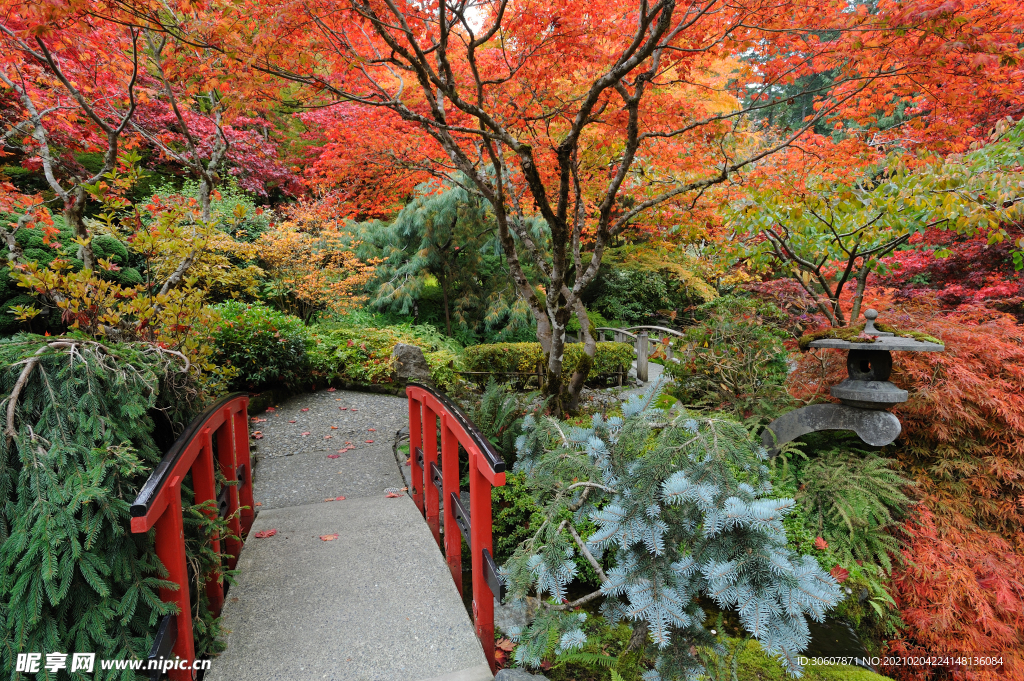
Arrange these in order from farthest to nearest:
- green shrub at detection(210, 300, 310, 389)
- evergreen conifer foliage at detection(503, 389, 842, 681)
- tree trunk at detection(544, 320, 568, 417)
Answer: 1. green shrub at detection(210, 300, 310, 389)
2. tree trunk at detection(544, 320, 568, 417)
3. evergreen conifer foliage at detection(503, 389, 842, 681)

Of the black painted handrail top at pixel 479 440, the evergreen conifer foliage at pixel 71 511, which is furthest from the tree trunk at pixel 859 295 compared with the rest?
the evergreen conifer foliage at pixel 71 511

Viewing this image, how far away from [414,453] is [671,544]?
268 cm

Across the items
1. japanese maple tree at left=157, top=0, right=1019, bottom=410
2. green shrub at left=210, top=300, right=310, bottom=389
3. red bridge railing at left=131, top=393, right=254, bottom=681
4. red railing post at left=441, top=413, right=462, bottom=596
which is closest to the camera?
red bridge railing at left=131, top=393, right=254, bottom=681

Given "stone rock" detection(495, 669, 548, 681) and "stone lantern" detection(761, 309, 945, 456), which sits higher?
"stone lantern" detection(761, 309, 945, 456)

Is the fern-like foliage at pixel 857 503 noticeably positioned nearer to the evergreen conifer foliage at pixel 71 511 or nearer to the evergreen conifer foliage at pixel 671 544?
the evergreen conifer foliage at pixel 671 544

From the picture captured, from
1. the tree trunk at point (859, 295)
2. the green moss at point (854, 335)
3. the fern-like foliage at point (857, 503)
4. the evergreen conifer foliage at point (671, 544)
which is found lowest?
the fern-like foliage at point (857, 503)

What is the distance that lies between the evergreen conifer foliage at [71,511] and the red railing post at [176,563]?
0.05 meters

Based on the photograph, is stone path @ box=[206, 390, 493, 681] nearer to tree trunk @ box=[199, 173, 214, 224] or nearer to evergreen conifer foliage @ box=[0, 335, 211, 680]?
evergreen conifer foliage @ box=[0, 335, 211, 680]

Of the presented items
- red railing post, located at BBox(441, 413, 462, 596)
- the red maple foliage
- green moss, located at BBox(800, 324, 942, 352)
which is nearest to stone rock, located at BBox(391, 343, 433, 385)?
red railing post, located at BBox(441, 413, 462, 596)

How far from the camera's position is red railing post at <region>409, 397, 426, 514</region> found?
3914mm

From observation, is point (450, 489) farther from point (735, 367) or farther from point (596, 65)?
point (596, 65)

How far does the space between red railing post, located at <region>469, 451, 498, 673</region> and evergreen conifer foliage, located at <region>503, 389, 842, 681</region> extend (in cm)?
52

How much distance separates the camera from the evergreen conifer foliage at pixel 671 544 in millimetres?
1381

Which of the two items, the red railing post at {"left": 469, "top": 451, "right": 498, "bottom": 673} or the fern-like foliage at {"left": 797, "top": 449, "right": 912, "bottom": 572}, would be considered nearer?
the red railing post at {"left": 469, "top": 451, "right": 498, "bottom": 673}
